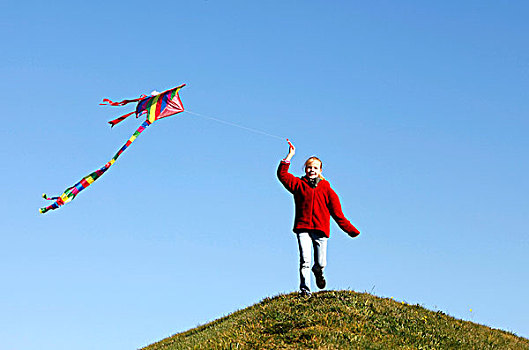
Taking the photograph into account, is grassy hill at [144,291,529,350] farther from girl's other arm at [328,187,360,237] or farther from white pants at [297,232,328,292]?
girl's other arm at [328,187,360,237]

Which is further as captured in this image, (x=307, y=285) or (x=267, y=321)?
(x=307, y=285)

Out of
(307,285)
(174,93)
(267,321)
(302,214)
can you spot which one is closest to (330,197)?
(302,214)

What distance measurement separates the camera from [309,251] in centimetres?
1541

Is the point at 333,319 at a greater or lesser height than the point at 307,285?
lesser

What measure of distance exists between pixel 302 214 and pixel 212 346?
403 centimetres

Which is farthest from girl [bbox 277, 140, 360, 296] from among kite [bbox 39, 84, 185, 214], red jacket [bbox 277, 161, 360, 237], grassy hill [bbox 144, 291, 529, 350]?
kite [bbox 39, 84, 185, 214]

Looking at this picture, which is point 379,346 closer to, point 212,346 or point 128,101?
point 212,346

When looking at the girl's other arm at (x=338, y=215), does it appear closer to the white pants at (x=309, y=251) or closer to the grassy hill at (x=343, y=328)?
the white pants at (x=309, y=251)

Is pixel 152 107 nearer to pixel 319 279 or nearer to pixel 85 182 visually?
pixel 85 182

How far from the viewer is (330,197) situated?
16.0 metres

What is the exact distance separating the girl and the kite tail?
12.2 feet

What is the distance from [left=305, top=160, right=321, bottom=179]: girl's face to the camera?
1586cm

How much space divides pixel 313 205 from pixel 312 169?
94 centimetres

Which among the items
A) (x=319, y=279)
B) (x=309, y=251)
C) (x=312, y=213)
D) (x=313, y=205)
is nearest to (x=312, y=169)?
(x=313, y=205)
